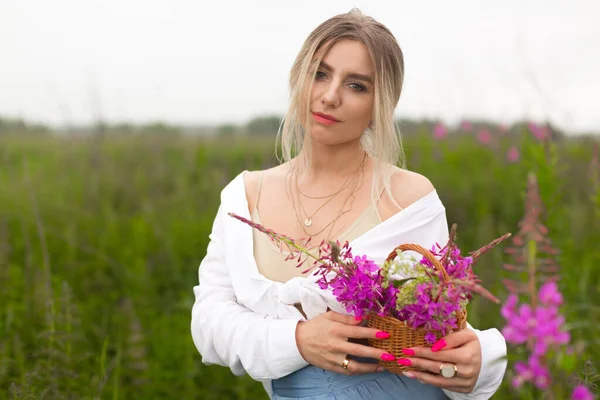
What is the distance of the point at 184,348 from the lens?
3.59m

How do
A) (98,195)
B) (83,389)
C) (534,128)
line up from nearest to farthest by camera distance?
(83,389) < (534,128) < (98,195)

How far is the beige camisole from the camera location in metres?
2.12

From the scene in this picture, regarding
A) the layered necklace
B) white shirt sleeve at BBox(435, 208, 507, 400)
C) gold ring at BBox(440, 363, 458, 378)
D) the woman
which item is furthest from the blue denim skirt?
the layered necklace

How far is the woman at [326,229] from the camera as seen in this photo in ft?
6.32

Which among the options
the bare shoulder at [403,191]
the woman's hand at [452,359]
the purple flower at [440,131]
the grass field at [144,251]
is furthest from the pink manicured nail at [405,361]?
the purple flower at [440,131]

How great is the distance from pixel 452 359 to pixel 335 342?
11.7 inches

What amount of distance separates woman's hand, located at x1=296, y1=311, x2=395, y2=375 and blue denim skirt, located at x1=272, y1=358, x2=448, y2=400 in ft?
0.29

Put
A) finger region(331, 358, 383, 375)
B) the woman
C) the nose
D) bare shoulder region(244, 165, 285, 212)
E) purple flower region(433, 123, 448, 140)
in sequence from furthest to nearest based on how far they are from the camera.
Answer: purple flower region(433, 123, 448, 140), bare shoulder region(244, 165, 285, 212), the nose, the woman, finger region(331, 358, 383, 375)

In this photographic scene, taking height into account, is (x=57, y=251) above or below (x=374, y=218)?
below

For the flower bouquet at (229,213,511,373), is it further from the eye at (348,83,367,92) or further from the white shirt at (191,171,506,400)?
the eye at (348,83,367,92)

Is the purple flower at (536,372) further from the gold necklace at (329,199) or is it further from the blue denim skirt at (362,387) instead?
the gold necklace at (329,199)

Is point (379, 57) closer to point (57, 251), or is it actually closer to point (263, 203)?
point (263, 203)

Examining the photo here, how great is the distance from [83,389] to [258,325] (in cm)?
119

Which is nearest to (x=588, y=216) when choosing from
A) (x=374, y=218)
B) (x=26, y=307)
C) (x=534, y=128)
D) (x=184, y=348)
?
(x=534, y=128)
